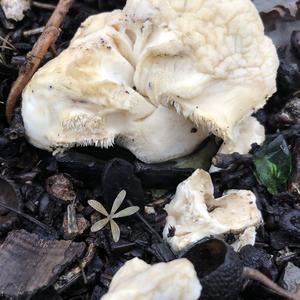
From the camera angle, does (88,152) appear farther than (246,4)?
Yes

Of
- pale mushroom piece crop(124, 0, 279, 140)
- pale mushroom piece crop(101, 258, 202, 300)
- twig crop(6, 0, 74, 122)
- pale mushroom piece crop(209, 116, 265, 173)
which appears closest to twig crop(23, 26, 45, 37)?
twig crop(6, 0, 74, 122)

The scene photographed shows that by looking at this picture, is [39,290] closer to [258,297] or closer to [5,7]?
[258,297]

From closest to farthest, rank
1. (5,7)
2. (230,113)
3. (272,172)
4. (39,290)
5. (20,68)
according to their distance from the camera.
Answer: (39,290) < (230,113) < (272,172) < (20,68) < (5,7)

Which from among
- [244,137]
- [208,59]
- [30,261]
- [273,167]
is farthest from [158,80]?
[30,261]

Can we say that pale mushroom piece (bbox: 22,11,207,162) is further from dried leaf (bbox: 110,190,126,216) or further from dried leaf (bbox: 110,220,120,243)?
dried leaf (bbox: 110,220,120,243)

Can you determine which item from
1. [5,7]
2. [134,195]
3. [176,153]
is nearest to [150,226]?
[134,195]

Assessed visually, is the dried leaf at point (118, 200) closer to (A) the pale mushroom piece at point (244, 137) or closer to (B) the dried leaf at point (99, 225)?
(B) the dried leaf at point (99, 225)
